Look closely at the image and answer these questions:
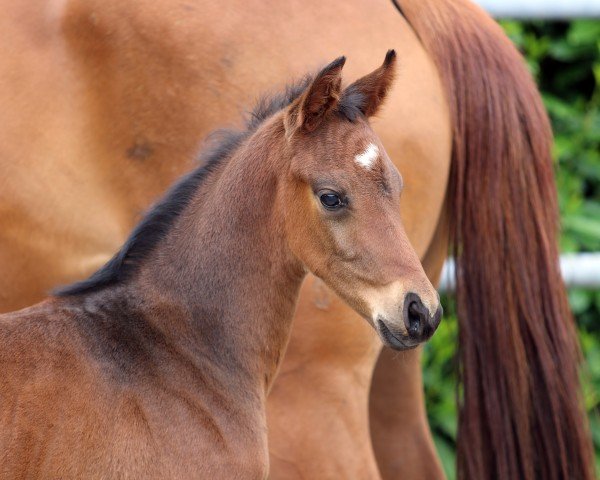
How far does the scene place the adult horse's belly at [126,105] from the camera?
304 centimetres

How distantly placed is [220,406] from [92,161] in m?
0.90

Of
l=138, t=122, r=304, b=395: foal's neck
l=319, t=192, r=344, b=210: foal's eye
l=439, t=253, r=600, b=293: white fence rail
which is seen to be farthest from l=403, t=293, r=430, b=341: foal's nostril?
l=439, t=253, r=600, b=293: white fence rail

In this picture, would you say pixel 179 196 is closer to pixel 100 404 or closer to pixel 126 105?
pixel 126 105

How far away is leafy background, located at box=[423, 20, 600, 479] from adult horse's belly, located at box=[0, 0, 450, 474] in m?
1.70

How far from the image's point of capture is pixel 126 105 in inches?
122

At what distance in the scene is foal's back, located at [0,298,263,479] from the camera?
7.59ft

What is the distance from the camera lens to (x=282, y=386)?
2.99m

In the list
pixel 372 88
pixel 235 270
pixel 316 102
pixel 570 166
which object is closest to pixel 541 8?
pixel 570 166

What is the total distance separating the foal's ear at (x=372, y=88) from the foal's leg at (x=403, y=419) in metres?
0.86

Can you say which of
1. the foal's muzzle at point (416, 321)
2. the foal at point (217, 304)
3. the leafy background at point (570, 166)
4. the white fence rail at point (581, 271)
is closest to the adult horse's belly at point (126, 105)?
the foal at point (217, 304)

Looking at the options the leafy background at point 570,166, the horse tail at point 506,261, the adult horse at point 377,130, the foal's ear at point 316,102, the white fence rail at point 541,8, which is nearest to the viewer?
the foal's ear at point 316,102

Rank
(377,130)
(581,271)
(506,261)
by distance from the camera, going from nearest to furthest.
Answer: (377,130) < (506,261) < (581,271)

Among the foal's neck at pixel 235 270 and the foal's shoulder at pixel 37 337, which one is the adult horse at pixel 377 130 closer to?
the foal's neck at pixel 235 270

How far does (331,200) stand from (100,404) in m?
0.69
